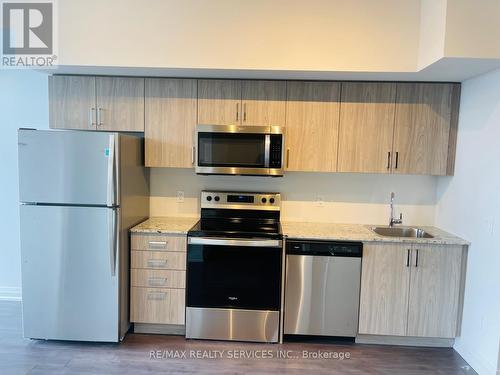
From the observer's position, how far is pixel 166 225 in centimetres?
294

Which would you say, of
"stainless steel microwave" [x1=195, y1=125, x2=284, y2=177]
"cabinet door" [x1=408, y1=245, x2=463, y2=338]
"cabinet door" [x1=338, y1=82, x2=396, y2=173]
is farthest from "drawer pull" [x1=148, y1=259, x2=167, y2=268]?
"cabinet door" [x1=408, y1=245, x2=463, y2=338]

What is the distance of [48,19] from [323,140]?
247 cm

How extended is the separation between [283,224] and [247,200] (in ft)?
1.38

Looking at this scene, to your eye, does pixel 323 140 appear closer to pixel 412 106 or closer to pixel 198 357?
pixel 412 106

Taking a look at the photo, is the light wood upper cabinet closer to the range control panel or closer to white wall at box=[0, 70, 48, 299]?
white wall at box=[0, 70, 48, 299]

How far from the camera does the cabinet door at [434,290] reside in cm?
267

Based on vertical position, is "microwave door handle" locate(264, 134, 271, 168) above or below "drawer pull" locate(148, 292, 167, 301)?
above

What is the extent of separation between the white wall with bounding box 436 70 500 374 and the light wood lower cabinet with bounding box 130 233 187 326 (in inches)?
90.9

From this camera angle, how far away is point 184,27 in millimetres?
2590

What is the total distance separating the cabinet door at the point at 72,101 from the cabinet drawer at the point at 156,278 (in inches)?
55.1

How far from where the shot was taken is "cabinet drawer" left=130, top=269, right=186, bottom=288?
109 inches

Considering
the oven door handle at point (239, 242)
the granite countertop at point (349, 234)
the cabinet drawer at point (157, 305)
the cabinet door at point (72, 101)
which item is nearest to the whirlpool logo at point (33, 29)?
the cabinet door at point (72, 101)

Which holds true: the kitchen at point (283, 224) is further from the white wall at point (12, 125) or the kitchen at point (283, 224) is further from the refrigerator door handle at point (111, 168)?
the white wall at point (12, 125)

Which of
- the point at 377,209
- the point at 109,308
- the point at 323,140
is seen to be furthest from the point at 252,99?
the point at 109,308
